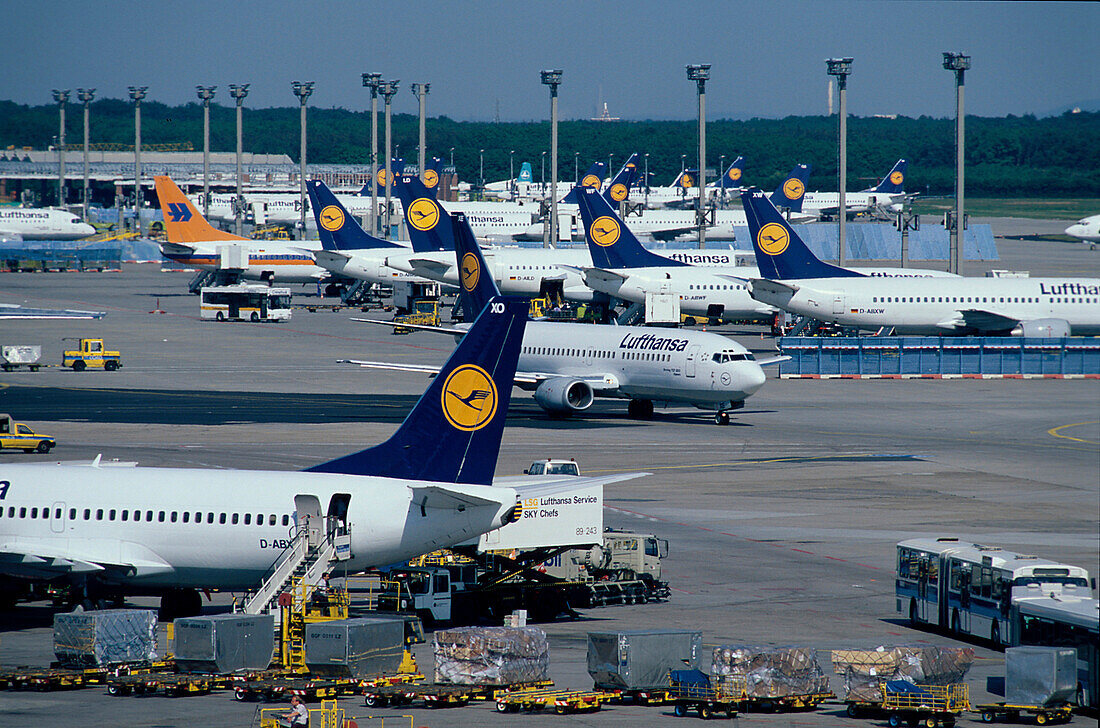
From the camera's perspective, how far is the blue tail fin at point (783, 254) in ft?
309

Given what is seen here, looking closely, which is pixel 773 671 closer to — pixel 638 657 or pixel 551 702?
pixel 638 657

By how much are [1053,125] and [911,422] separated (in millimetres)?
45417

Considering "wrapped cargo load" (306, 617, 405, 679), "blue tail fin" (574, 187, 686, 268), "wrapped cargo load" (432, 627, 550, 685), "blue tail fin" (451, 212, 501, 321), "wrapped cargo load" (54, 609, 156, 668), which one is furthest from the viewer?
"blue tail fin" (574, 187, 686, 268)

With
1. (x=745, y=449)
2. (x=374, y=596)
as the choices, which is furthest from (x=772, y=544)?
(x=745, y=449)

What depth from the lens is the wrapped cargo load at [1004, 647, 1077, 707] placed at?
973 inches

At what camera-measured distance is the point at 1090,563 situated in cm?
2162

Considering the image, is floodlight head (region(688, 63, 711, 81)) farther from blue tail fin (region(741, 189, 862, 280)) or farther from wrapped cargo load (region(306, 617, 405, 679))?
wrapped cargo load (region(306, 617, 405, 679))

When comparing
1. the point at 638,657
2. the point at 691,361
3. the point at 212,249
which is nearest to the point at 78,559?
the point at 638,657

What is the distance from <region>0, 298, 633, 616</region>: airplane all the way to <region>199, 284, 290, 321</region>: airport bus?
9044 centimetres

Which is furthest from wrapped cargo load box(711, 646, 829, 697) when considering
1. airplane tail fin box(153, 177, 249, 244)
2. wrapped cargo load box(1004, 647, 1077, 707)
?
airplane tail fin box(153, 177, 249, 244)

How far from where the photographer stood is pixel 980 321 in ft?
302

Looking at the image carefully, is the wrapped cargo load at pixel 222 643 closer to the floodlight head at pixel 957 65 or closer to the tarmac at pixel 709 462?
the tarmac at pixel 709 462

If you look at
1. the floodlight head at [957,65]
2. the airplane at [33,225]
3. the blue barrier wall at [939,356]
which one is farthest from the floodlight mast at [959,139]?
the airplane at [33,225]

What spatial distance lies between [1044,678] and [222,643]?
15.5m
